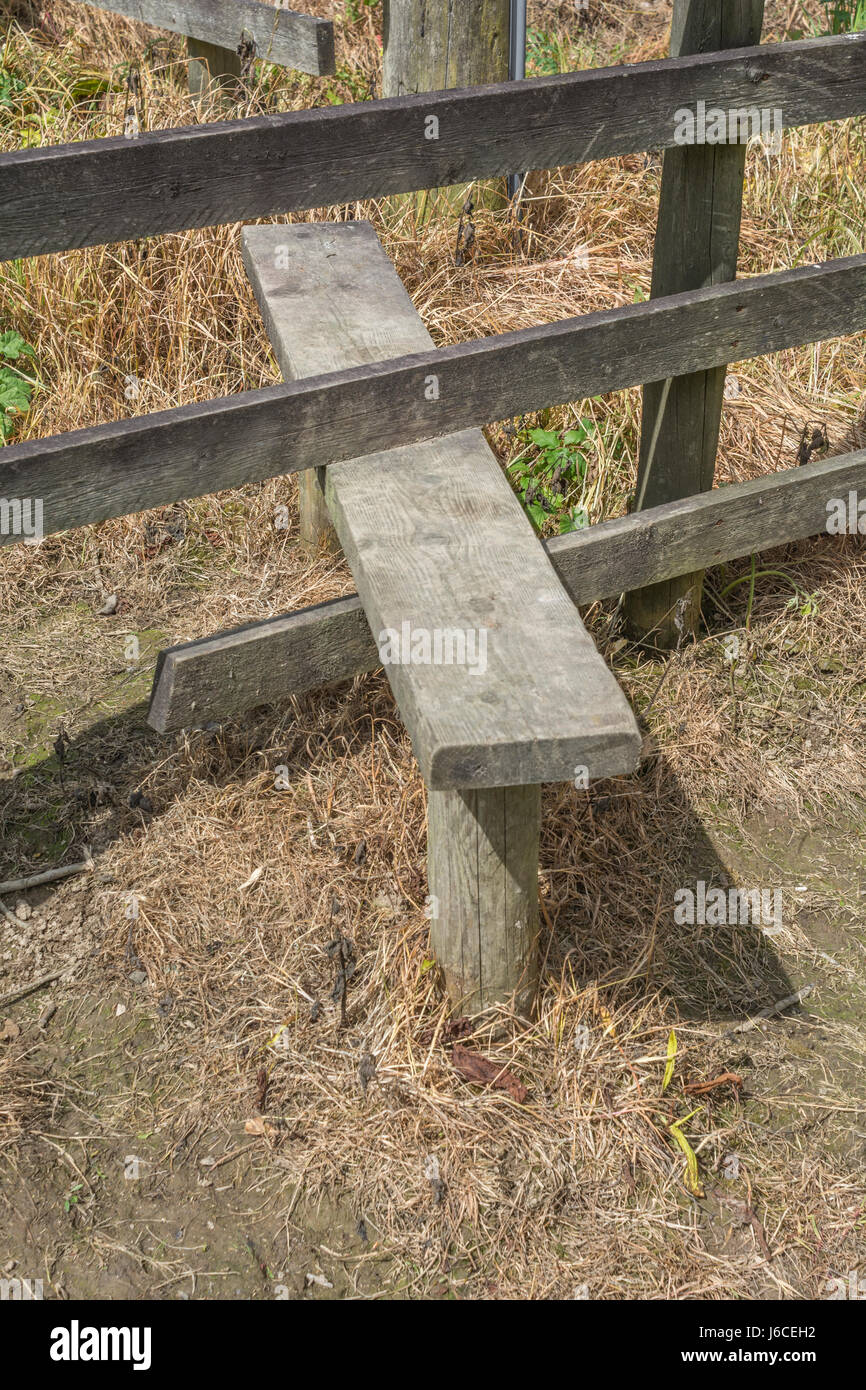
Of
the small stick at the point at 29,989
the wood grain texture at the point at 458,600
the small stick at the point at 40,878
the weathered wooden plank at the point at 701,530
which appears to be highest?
the wood grain texture at the point at 458,600

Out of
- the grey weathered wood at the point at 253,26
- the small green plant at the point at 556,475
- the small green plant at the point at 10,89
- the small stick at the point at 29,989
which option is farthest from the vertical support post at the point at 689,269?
the small green plant at the point at 10,89

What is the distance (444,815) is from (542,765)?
44 centimetres

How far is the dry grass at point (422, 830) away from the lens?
8.19 feet

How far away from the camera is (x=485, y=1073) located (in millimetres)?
2648

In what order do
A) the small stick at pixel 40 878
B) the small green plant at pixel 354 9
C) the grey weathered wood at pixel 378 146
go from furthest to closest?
1. the small green plant at pixel 354 9
2. the small stick at pixel 40 878
3. the grey weathered wood at pixel 378 146

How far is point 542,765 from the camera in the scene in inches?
82.7

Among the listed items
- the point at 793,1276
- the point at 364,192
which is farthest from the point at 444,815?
the point at 364,192

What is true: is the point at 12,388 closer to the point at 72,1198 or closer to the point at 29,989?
the point at 29,989

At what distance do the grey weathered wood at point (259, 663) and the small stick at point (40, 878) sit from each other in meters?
0.51

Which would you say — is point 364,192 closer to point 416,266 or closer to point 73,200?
point 73,200

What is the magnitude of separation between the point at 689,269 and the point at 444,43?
176cm

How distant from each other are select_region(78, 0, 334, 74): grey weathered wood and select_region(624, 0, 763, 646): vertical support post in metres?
1.71

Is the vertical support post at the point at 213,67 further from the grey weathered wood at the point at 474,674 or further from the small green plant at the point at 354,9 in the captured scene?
the grey weathered wood at the point at 474,674

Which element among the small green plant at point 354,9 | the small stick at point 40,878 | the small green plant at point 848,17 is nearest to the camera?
the small stick at point 40,878
